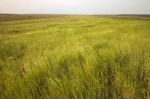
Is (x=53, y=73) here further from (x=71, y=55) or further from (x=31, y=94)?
(x=71, y=55)

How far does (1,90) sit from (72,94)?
857 mm

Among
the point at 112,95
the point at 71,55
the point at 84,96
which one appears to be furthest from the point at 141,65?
the point at 71,55

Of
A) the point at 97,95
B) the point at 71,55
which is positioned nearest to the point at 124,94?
the point at 97,95

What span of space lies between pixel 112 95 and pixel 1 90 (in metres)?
1.20

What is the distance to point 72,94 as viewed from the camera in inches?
62.3

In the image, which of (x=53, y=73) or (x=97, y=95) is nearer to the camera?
(x=97, y=95)

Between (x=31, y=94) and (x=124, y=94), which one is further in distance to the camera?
(x=31, y=94)

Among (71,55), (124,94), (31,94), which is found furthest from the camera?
(71,55)

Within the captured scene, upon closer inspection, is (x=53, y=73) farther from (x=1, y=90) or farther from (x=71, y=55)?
(x=71, y=55)

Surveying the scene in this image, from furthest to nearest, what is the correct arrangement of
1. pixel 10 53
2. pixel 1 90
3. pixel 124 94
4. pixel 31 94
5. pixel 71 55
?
pixel 10 53 → pixel 71 55 → pixel 1 90 → pixel 31 94 → pixel 124 94

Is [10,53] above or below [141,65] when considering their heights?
below

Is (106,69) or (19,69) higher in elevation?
(106,69)

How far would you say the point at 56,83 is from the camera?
175 centimetres

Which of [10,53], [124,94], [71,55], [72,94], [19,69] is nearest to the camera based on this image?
[124,94]
